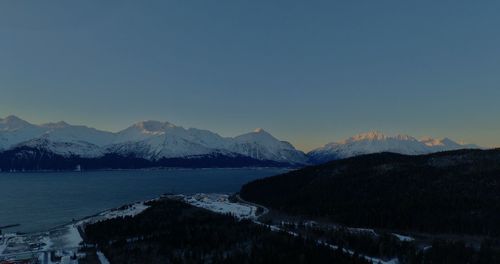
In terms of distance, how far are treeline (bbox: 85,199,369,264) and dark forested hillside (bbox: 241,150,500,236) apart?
35663 millimetres

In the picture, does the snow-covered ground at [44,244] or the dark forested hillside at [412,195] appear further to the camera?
the dark forested hillside at [412,195]

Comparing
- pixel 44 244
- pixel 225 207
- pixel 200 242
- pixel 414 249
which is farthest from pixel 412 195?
pixel 44 244

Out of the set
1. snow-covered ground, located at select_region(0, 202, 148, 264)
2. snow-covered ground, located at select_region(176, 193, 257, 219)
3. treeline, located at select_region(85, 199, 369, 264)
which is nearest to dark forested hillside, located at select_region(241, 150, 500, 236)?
snow-covered ground, located at select_region(176, 193, 257, 219)

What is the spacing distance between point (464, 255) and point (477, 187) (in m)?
61.7

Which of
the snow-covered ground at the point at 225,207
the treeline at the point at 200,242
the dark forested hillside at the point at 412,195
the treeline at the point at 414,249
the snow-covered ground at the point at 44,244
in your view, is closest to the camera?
the treeline at the point at 414,249

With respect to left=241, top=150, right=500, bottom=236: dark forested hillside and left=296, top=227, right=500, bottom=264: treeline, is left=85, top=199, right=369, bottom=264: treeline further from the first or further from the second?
left=241, top=150, right=500, bottom=236: dark forested hillside

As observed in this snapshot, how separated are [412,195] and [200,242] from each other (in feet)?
257

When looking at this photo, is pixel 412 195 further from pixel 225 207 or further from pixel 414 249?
pixel 225 207

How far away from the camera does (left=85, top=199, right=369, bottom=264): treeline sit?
3353 inches

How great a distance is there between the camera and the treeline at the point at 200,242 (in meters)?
85.2

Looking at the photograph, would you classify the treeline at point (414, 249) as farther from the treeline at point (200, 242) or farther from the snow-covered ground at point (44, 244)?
the snow-covered ground at point (44, 244)

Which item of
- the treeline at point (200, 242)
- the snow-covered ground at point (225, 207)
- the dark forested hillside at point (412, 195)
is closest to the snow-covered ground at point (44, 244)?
the treeline at point (200, 242)

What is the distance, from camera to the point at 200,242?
101125 mm

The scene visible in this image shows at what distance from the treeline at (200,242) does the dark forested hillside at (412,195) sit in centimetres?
3566
